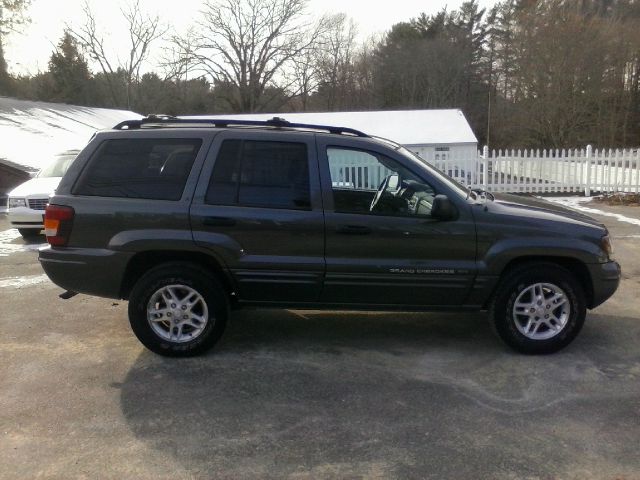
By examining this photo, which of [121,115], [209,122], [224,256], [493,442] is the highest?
[121,115]

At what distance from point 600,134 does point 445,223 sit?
114 feet

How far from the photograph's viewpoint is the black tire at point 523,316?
4375 millimetres

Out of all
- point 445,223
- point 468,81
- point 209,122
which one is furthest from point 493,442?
point 468,81

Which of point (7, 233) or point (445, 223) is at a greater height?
point (445, 223)

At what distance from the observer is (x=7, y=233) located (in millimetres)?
11203

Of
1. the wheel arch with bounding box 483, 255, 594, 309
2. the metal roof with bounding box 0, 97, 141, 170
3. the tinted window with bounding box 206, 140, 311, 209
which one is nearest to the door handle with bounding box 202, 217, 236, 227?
the tinted window with bounding box 206, 140, 311, 209

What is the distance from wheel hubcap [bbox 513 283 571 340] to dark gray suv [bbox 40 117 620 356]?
0.03 feet

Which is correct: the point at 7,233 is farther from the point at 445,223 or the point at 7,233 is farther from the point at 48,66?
the point at 48,66

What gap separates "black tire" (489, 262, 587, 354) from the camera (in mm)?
4375

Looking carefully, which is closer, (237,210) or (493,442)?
(493,442)

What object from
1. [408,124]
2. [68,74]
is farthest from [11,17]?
[408,124]

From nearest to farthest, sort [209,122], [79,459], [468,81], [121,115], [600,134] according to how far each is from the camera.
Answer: [79,459], [209,122], [600,134], [121,115], [468,81]

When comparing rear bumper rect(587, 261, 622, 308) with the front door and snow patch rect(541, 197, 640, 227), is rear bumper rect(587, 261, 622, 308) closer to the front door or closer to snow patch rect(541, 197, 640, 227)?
the front door

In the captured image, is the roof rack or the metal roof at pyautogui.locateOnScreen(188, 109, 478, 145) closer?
the roof rack
